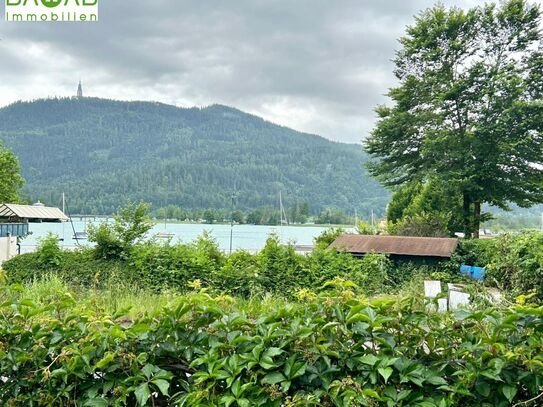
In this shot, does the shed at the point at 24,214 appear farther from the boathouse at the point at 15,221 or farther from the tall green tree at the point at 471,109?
the tall green tree at the point at 471,109

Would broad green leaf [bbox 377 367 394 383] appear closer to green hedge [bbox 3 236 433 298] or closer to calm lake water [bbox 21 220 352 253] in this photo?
green hedge [bbox 3 236 433 298]

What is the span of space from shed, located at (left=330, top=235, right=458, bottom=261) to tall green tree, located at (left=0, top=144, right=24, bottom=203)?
24258mm

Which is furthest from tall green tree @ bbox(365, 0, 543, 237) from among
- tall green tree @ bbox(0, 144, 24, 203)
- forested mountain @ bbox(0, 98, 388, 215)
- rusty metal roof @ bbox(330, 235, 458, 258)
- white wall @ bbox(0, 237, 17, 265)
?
tall green tree @ bbox(0, 144, 24, 203)

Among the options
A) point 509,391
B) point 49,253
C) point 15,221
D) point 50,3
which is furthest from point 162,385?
point 15,221

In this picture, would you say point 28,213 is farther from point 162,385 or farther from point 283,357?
point 283,357

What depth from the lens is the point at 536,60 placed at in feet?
60.4

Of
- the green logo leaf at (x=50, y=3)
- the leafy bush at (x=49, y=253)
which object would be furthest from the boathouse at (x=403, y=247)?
the green logo leaf at (x=50, y=3)

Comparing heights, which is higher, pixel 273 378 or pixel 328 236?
pixel 273 378

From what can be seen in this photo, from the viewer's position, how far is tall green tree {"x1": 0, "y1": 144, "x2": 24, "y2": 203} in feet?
95.0

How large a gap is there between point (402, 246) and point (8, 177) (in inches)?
1040

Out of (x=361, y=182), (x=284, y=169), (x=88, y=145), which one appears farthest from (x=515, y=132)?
(x=88, y=145)

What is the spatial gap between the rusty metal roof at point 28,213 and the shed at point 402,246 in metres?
11.4

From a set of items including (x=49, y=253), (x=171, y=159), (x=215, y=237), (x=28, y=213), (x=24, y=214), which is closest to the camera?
(x=49, y=253)

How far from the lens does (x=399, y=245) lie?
1246 centimetres
